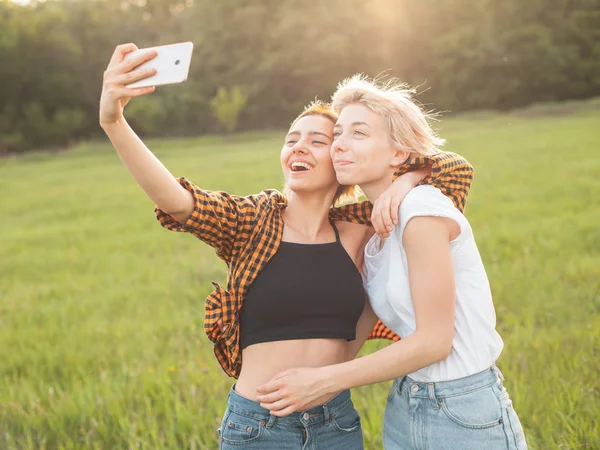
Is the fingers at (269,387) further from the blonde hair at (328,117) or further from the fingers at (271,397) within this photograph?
the blonde hair at (328,117)

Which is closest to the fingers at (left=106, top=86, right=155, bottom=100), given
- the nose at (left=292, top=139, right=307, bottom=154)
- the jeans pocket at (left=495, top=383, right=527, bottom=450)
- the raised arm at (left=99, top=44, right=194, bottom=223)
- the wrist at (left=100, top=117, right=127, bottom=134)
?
the raised arm at (left=99, top=44, right=194, bottom=223)

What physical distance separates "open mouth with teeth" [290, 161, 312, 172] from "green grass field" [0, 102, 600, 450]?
58.2 inches

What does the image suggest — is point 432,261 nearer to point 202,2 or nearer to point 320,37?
point 320,37

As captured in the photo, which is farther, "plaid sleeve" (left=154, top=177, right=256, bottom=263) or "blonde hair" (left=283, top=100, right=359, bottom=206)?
"blonde hair" (left=283, top=100, right=359, bottom=206)

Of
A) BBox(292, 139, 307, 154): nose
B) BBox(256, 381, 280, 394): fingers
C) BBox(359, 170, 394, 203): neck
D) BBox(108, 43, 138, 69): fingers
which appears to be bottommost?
BBox(256, 381, 280, 394): fingers

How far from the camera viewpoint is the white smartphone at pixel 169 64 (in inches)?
71.0

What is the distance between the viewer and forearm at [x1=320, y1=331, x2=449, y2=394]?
191cm

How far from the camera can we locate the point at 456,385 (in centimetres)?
200

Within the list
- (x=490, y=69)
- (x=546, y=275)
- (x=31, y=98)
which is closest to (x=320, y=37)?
(x=490, y=69)

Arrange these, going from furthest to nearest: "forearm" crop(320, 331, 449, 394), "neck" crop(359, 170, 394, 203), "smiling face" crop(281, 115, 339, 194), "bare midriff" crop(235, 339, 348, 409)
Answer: "smiling face" crop(281, 115, 339, 194) → "neck" crop(359, 170, 394, 203) → "bare midriff" crop(235, 339, 348, 409) → "forearm" crop(320, 331, 449, 394)

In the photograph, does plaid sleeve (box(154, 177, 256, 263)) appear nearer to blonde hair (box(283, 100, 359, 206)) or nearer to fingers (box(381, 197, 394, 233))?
blonde hair (box(283, 100, 359, 206))

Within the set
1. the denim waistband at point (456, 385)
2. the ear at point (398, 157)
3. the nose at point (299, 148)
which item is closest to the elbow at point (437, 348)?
the denim waistband at point (456, 385)

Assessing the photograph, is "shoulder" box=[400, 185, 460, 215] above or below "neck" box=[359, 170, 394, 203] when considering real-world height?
below

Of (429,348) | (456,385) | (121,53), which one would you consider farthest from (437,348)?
(121,53)
